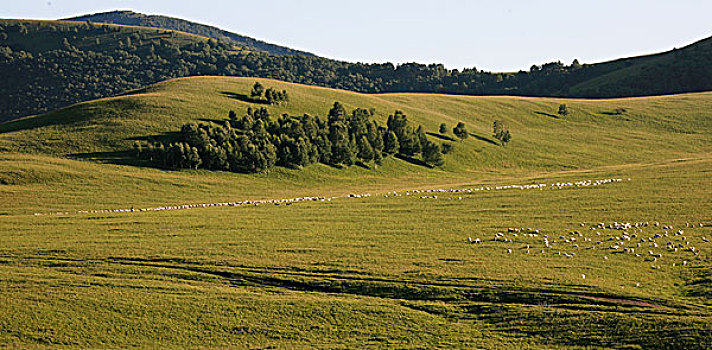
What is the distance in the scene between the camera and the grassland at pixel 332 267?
29.4 meters

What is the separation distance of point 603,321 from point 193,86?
13975 cm

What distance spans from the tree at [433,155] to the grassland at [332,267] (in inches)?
1193

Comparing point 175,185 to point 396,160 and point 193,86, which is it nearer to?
point 396,160

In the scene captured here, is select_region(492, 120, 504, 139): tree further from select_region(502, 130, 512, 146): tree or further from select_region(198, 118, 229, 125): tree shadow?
select_region(198, 118, 229, 125): tree shadow

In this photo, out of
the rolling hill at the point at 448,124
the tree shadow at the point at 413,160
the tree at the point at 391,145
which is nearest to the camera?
the rolling hill at the point at 448,124

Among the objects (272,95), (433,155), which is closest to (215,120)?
(272,95)

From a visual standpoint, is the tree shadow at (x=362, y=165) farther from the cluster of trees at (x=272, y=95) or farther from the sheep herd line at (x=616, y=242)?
the sheep herd line at (x=616, y=242)

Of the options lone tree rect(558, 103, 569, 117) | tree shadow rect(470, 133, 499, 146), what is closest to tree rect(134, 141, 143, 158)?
tree shadow rect(470, 133, 499, 146)

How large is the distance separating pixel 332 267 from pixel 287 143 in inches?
2819

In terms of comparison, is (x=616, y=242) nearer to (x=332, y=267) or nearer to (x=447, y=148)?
(x=332, y=267)

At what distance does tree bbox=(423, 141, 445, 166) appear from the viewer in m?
119

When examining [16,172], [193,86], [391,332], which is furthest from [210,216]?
[193,86]

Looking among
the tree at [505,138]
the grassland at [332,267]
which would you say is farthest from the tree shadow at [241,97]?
the tree at [505,138]

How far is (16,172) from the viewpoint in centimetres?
8431
